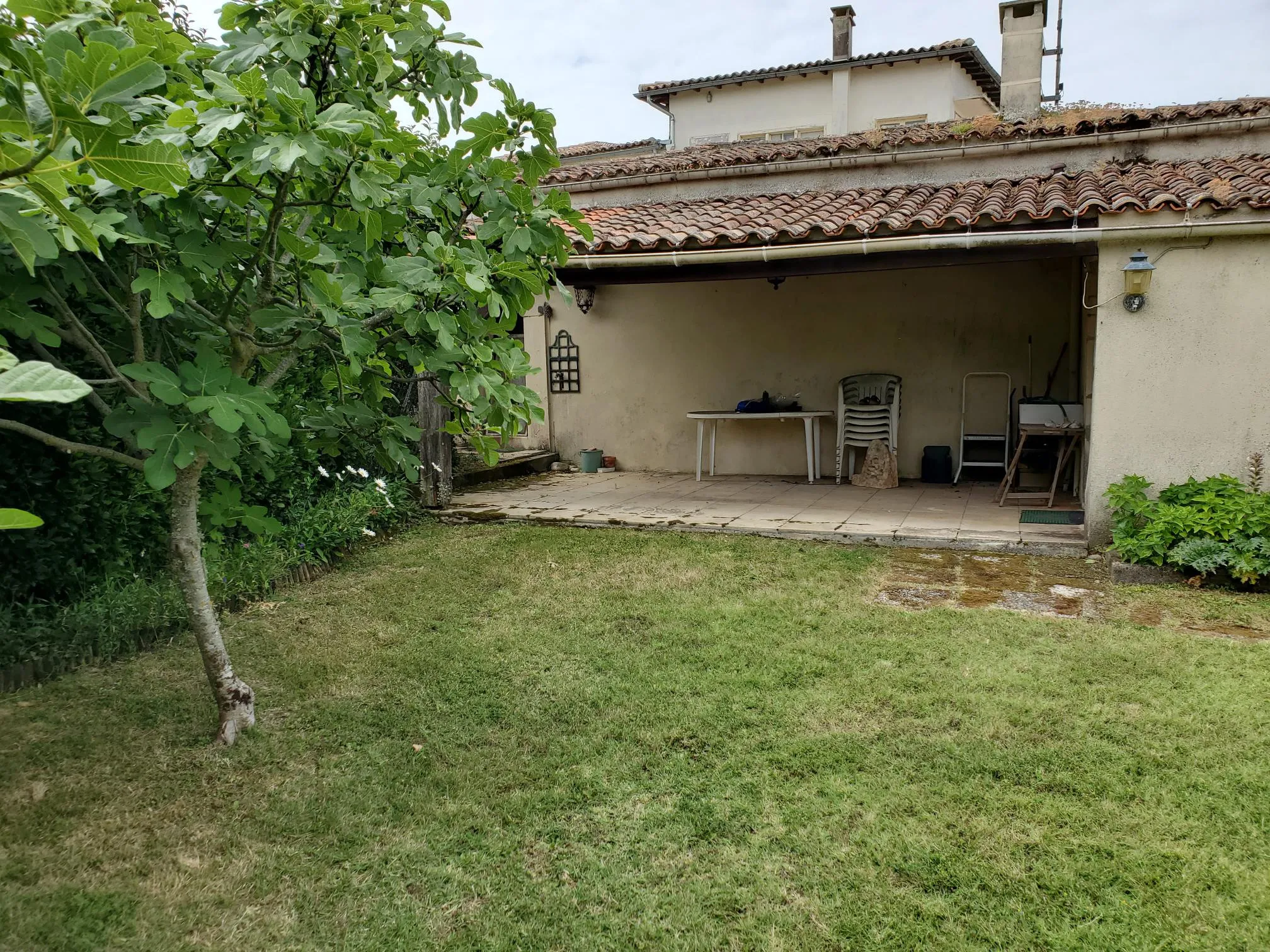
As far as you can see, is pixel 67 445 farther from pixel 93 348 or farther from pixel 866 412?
pixel 866 412

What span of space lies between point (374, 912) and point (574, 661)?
6.19ft

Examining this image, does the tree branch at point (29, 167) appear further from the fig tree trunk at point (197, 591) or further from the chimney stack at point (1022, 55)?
the chimney stack at point (1022, 55)

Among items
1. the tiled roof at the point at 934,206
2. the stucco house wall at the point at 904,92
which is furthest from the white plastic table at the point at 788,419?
the stucco house wall at the point at 904,92

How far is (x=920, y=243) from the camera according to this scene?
21.1ft

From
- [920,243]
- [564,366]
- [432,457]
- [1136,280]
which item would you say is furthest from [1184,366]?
[564,366]

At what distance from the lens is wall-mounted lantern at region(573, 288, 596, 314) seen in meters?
10.6

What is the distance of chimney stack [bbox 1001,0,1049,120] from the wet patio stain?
6.21 metres

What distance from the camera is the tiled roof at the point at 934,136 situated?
818 cm

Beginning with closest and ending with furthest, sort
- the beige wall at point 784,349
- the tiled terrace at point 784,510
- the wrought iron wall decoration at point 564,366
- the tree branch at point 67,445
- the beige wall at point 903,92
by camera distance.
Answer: the tree branch at point 67,445 < the tiled terrace at point 784,510 < the beige wall at point 784,349 < the wrought iron wall decoration at point 564,366 < the beige wall at point 903,92

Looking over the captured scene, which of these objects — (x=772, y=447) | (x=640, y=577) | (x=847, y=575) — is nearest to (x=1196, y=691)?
(x=847, y=575)

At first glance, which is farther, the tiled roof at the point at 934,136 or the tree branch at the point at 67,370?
the tiled roof at the point at 934,136

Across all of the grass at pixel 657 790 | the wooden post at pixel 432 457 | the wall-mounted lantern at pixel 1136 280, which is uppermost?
the wall-mounted lantern at pixel 1136 280

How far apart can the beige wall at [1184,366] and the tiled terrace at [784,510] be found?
831 mm

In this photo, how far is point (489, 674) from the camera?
3896 mm
